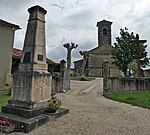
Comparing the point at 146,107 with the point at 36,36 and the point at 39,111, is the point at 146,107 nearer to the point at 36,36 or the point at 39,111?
the point at 39,111

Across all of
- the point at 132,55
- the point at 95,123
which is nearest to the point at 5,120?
the point at 95,123

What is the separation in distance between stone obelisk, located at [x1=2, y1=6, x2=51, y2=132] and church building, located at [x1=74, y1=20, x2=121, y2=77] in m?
34.8

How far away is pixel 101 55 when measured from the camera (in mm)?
44781

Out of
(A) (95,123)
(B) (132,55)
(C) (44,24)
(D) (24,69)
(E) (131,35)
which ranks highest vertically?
(E) (131,35)

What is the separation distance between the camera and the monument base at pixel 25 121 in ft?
15.4

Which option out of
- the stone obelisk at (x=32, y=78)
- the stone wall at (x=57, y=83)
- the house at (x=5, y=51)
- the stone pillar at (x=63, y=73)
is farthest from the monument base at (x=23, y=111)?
the house at (x=5, y=51)

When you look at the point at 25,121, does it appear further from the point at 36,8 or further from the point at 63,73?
the point at 63,73

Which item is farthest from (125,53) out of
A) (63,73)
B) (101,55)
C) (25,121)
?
(25,121)

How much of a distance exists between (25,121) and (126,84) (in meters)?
10.2

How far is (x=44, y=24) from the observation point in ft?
21.6

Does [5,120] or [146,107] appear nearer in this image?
[5,120]

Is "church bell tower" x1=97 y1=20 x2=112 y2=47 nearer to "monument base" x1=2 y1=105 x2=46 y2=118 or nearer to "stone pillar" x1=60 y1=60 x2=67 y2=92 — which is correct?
"stone pillar" x1=60 y1=60 x2=67 y2=92

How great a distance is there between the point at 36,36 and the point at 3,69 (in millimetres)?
10865

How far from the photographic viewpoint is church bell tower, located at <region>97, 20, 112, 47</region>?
4900 cm
